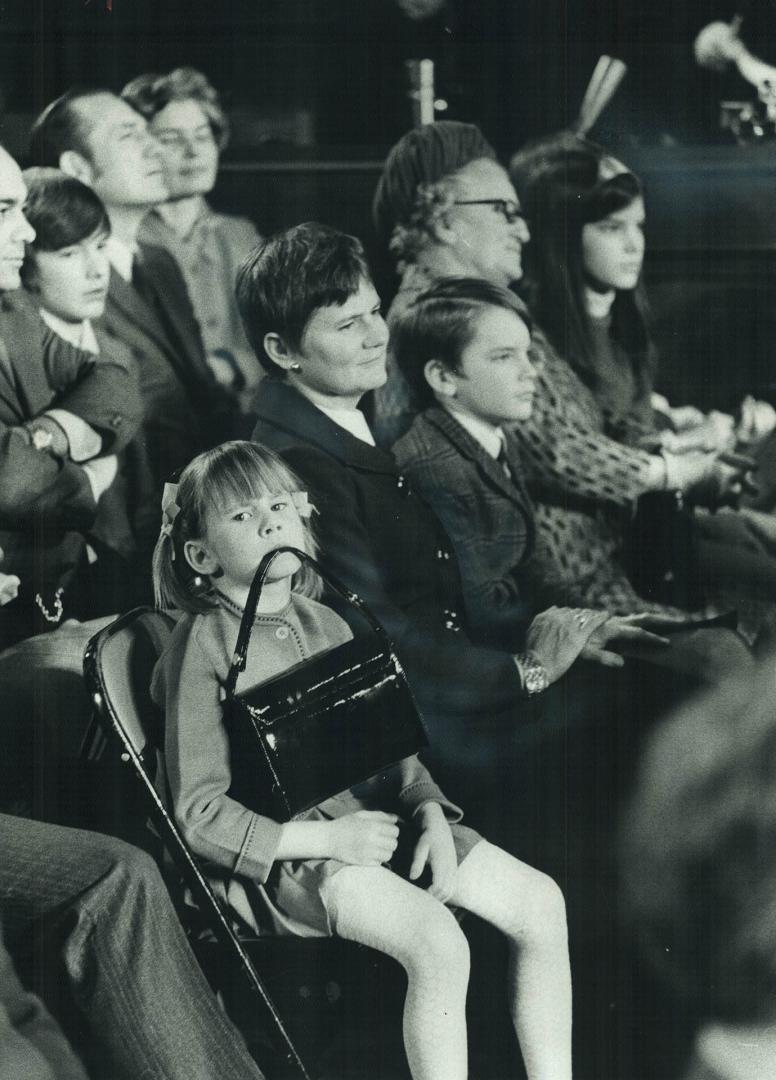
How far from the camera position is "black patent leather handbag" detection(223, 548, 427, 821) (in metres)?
2.90

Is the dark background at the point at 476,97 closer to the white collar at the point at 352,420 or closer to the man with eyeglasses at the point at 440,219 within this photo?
the man with eyeglasses at the point at 440,219

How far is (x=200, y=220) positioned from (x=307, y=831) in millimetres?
1416

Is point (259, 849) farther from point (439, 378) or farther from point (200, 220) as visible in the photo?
point (200, 220)

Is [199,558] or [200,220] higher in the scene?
[200,220]

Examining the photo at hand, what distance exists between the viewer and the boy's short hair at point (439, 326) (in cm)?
315

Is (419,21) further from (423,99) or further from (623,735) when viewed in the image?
(623,735)

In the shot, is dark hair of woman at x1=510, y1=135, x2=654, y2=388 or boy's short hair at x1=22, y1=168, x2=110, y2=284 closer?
boy's short hair at x1=22, y1=168, x2=110, y2=284

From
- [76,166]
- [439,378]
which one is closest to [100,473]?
[76,166]

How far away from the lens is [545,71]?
10.5 ft

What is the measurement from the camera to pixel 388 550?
10.2 ft

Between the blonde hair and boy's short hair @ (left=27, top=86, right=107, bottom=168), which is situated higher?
boy's short hair @ (left=27, top=86, right=107, bottom=168)

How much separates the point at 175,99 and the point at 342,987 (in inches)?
80.6

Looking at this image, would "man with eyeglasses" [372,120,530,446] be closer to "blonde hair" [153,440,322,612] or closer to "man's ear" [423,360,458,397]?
"man's ear" [423,360,458,397]

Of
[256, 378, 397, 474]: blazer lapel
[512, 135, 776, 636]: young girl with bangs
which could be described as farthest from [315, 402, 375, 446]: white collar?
[512, 135, 776, 636]: young girl with bangs
